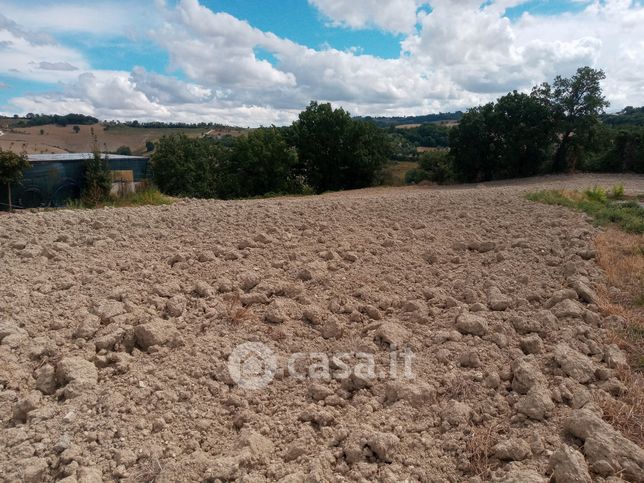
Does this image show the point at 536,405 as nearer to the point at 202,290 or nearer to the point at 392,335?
the point at 392,335

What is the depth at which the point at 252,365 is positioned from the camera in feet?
11.5

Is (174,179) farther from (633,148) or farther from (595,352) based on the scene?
(595,352)

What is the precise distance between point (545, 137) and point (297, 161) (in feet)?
32.4

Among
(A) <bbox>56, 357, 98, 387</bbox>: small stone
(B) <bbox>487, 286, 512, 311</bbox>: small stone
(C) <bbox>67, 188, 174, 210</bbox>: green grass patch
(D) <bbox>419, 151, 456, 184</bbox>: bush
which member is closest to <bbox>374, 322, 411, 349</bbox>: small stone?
(B) <bbox>487, 286, 512, 311</bbox>: small stone

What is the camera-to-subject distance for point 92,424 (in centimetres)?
283

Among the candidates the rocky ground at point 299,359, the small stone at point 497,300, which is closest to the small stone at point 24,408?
the rocky ground at point 299,359

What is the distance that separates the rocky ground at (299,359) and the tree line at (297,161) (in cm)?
1473

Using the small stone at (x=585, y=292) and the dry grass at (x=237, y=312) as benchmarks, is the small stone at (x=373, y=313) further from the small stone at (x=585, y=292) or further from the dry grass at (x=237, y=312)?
the small stone at (x=585, y=292)

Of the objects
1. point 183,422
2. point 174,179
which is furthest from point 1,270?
point 174,179

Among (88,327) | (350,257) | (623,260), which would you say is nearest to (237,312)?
(88,327)

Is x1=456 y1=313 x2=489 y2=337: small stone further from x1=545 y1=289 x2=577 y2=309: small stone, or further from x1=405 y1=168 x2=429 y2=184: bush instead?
x1=405 y1=168 x2=429 y2=184: bush

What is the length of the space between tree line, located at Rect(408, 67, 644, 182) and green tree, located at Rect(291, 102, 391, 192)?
4.30m

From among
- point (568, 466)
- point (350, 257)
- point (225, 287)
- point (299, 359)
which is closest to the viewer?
point (568, 466)
